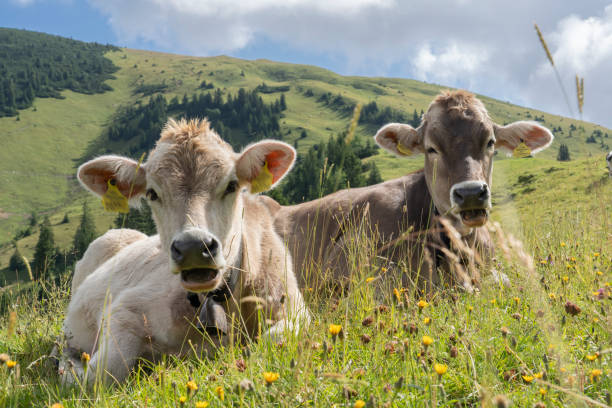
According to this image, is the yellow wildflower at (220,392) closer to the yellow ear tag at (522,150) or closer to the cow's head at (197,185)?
the cow's head at (197,185)

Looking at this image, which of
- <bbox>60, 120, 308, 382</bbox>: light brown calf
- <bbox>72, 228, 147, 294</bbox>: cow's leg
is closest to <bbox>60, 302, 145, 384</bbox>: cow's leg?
<bbox>60, 120, 308, 382</bbox>: light brown calf

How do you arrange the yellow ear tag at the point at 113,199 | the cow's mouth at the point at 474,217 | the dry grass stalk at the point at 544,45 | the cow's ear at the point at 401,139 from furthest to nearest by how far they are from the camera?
the cow's ear at the point at 401,139, the cow's mouth at the point at 474,217, the yellow ear tag at the point at 113,199, the dry grass stalk at the point at 544,45

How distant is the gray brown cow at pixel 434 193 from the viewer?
5.55 m

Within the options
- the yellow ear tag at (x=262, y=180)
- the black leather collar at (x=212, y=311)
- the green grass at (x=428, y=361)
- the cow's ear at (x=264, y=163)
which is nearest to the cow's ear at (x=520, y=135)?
the green grass at (x=428, y=361)

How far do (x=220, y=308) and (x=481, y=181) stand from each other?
10.8ft

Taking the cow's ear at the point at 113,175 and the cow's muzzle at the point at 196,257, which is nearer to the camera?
the cow's muzzle at the point at 196,257

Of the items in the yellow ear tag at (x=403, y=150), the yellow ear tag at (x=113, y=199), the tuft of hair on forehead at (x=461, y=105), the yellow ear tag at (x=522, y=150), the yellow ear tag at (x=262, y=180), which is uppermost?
the tuft of hair on forehead at (x=461, y=105)

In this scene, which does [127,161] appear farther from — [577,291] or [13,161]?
[13,161]

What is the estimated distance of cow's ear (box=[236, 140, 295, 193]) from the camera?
4.56m

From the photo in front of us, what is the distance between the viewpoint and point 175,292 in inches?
173

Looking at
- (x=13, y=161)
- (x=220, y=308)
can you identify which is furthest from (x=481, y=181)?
(x=13, y=161)

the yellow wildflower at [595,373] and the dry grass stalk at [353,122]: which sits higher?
the dry grass stalk at [353,122]

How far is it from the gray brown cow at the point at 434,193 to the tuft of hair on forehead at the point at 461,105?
0.5 inches

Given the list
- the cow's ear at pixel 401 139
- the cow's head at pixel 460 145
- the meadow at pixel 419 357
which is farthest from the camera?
the cow's ear at pixel 401 139
